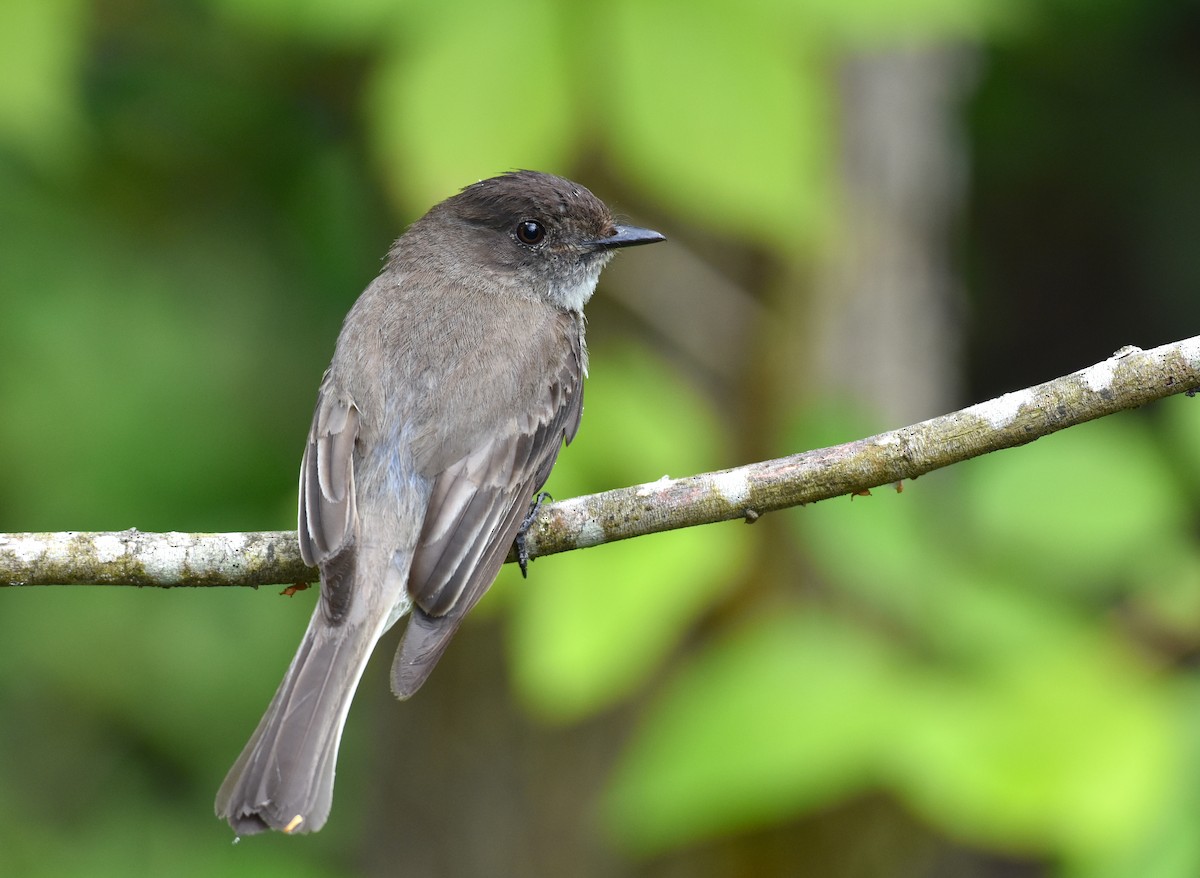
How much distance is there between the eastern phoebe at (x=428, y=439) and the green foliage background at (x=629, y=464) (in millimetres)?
227

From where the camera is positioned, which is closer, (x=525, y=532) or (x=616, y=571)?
(x=616, y=571)

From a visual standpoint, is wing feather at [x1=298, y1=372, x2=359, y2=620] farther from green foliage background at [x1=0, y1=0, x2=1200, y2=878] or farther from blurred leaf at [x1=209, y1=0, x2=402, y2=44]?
blurred leaf at [x1=209, y1=0, x2=402, y2=44]

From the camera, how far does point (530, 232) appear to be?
201 inches

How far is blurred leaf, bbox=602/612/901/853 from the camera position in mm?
3436

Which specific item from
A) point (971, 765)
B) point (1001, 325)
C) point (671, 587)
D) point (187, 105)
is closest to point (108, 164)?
point (187, 105)

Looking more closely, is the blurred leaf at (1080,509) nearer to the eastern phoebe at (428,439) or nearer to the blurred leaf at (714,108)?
the blurred leaf at (714,108)

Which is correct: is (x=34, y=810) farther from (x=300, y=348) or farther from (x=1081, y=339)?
(x=1081, y=339)

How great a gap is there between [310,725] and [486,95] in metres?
1.66

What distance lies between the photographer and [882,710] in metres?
3.56

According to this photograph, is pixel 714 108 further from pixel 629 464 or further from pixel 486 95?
pixel 629 464

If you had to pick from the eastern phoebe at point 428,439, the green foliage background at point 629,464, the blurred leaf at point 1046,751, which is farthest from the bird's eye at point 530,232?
the blurred leaf at point 1046,751

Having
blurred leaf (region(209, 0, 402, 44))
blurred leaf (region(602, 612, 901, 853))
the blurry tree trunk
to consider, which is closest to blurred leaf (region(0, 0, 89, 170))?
blurred leaf (region(209, 0, 402, 44))

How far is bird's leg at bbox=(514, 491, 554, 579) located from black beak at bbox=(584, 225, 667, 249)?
1201 mm

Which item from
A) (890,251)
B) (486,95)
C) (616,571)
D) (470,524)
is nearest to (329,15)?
(486,95)
